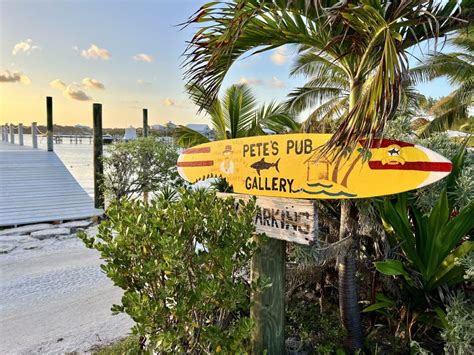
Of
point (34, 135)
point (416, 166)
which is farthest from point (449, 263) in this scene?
point (34, 135)

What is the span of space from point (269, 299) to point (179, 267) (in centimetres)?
81

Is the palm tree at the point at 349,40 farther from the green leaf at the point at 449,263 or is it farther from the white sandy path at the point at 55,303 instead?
the white sandy path at the point at 55,303

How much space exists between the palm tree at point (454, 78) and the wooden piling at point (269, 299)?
20.4ft

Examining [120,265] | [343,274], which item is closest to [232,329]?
[120,265]

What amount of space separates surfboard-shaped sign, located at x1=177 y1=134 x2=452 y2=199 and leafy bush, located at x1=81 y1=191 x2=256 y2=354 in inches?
10.1

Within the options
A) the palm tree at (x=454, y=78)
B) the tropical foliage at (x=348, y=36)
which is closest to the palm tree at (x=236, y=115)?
the tropical foliage at (x=348, y=36)

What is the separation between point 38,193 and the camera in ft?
27.6

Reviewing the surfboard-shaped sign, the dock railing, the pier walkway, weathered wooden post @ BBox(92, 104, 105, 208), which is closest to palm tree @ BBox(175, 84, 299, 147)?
the surfboard-shaped sign

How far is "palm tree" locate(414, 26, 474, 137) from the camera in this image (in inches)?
299

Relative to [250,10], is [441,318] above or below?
below

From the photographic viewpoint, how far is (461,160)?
6.63 feet

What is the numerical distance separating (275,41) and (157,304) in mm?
1748

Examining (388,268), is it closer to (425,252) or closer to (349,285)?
(425,252)

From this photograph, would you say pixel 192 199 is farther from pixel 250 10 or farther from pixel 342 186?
pixel 250 10
